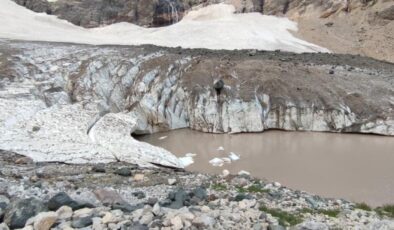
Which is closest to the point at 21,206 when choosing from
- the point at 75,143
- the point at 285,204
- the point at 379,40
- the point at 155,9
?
the point at 285,204

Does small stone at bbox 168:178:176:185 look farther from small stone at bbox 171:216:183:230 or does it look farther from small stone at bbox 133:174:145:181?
small stone at bbox 171:216:183:230

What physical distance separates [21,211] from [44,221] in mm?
702

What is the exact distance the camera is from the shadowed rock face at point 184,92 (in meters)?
22.8

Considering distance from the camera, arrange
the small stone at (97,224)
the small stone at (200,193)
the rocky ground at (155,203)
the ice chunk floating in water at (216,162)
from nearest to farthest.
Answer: the small stone at (97,224) → the rocky ground at (155,203) → the small stone at (200,193) → the ice chunk floating in water at (216,162)

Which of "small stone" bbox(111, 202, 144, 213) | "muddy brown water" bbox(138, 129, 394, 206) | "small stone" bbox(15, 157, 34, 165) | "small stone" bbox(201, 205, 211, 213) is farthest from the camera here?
"muddy brown water" bbox(138, 129, 394, 206)

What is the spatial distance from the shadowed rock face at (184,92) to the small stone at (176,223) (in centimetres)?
1167

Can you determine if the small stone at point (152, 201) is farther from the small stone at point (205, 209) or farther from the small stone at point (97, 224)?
the small stone at point (97, 224)

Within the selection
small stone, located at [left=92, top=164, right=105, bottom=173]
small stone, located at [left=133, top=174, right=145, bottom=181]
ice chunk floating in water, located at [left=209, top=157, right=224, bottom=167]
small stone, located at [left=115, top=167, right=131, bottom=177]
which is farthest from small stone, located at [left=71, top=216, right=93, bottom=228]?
ice chunk floating in water, located at [left=209, top=157, right=224, bottom=167]

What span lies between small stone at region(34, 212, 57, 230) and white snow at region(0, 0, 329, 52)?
101 ft

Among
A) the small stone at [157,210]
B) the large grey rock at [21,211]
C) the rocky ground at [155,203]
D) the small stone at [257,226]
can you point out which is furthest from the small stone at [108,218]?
the small stone at [257,226]

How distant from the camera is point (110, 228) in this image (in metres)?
8.39

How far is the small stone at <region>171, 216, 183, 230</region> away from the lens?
841 centimetres

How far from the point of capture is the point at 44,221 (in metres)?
8.32

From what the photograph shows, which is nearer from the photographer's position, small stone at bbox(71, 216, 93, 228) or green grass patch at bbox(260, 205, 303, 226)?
small stone at bbox(71, 216, 93, 228)
